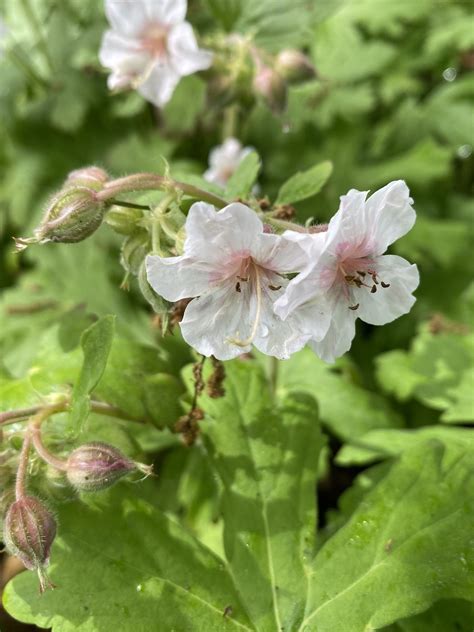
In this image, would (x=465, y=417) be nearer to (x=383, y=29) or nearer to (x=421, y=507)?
(x=421, y=507)

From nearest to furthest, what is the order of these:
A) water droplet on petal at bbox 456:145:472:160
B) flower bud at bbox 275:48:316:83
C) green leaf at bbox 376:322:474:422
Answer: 1. green leaf at bbox 376:322:474:422
2. flower bud at bbox 275:48:316:83
3. water droplet on petal at bbox 456:145:472:160

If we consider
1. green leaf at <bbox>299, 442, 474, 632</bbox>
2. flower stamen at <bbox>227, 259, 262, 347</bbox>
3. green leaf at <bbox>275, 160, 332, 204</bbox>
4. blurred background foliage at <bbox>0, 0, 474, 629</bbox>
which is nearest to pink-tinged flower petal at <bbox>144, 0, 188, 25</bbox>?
blurred background foliage at <bbox>0, 0, 474, 629</bbox>

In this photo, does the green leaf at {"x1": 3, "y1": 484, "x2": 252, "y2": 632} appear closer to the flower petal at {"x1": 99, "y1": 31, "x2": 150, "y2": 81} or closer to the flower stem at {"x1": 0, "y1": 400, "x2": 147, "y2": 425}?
the flower stem at {"x1": 0, "y1": 400, "x2": 147, "y2": 425}

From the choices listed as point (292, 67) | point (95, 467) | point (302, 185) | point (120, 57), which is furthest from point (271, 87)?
point (95, 467)

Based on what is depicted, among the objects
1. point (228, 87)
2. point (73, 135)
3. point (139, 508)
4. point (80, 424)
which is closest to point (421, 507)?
point (139, 508)

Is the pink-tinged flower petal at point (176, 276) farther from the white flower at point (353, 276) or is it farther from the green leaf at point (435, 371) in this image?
the green leaf at point (435, 371)

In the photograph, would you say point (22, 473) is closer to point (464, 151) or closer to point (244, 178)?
point (244, 178)

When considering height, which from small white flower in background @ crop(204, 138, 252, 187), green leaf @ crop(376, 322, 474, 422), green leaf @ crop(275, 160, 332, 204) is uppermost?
green leaf @ crop(275, 160, 332, 204)

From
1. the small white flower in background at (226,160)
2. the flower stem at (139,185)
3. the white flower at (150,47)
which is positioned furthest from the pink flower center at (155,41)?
the flower stem at (139,185)
